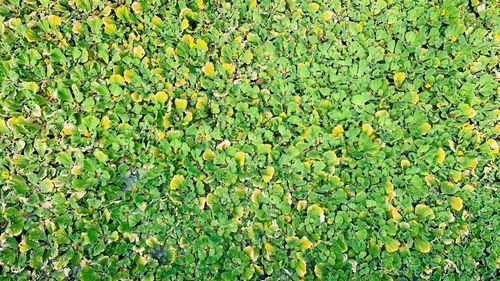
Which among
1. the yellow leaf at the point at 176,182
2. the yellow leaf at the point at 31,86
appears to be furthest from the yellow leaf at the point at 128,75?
the yellow leaf at the point at 176,182

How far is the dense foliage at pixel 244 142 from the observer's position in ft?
5.91

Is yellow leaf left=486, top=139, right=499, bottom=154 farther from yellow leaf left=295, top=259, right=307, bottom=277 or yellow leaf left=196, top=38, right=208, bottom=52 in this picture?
yellow leaf left=196, top=38, right=208, bottom=52

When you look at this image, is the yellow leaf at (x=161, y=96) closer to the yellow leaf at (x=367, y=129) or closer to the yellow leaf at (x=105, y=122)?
the yellow leaf at (x=105, y=122)

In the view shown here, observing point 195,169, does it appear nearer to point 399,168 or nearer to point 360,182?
point 360,182

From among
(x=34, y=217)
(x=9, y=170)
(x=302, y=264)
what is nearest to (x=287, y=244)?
(x=302, y=264)

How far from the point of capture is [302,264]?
5.95 feet

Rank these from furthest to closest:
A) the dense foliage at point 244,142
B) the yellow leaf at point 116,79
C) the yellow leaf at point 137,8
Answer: the yellow leaf at point 137,8 → the yellow leaf at point 116,79 → the dense foliage at point 244,142

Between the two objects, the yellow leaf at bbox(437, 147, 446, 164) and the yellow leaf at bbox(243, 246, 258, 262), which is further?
the yellow leaf at bbox(437, 147, 446, 164)

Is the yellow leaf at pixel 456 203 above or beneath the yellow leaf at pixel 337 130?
beneath

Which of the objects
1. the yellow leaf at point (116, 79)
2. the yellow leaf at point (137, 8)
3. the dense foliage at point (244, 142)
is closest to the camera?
the dense foliage at point (244, 142)

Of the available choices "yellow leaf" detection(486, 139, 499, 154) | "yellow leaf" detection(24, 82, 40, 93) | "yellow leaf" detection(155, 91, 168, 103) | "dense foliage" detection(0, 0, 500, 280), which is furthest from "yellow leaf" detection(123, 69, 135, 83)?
"yellow leaf" detection(486, 139, 499, 154)

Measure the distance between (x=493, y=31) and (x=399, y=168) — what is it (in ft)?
2.79

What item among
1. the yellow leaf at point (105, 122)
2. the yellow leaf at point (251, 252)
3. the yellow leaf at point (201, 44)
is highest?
the yellow leaf at point (201, 44)

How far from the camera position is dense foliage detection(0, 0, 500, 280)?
5.91 ft
